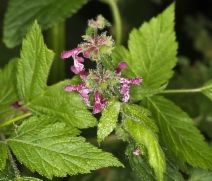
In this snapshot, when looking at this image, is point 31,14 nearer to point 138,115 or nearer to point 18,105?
point 18,105

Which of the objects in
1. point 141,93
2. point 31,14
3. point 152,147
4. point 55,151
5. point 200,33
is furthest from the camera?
point 200,33

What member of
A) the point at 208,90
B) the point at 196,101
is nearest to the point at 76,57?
the point at 208,90

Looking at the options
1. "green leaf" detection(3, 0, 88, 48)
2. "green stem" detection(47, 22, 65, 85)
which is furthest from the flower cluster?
"green stem" detection(47, 22, 65, 85)

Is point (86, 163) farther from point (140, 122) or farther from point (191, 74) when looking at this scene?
point (191, 74)

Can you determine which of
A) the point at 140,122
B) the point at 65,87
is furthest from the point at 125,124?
the point at 65,87

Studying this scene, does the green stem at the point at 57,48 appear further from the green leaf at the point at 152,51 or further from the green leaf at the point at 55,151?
the green leaf at the point at 55,151

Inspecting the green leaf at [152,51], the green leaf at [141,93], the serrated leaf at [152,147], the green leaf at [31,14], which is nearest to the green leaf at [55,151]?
the serrated leaf at [152,147]
